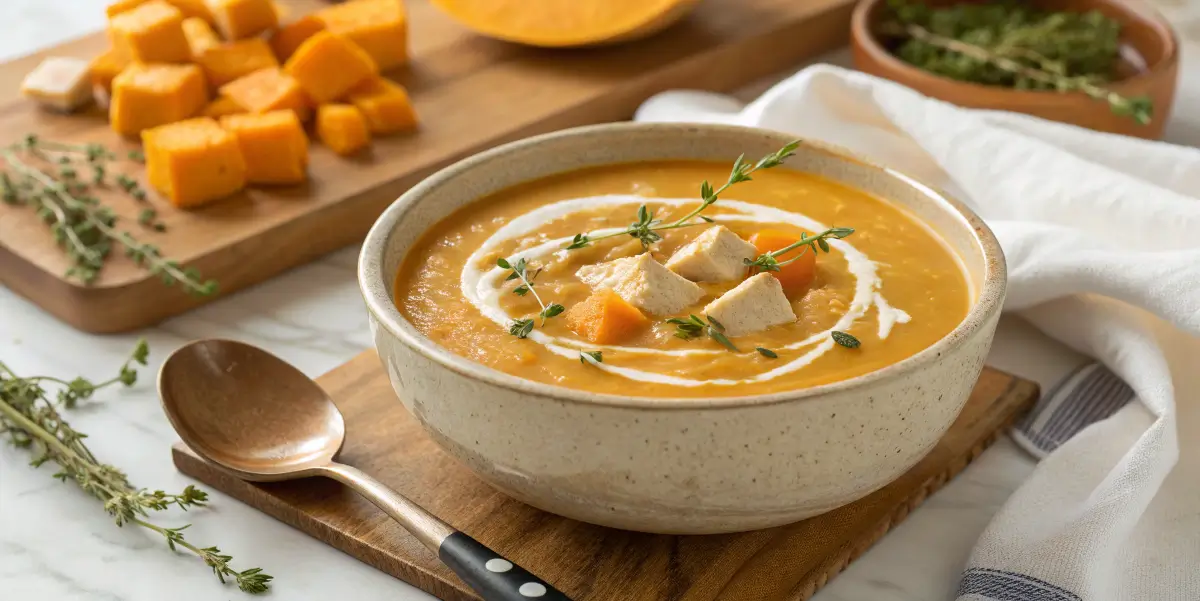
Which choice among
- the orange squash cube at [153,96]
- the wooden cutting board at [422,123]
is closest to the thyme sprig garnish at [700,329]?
the wooden cutting board at [422,123]

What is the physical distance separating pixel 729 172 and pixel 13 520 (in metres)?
1.17

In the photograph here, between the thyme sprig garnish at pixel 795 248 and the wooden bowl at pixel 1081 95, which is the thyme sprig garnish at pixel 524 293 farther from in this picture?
the wooden bowl at pixel 1081 95

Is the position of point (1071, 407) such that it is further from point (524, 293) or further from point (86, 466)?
point (86, 466)

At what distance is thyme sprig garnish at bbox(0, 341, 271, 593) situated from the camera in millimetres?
1582

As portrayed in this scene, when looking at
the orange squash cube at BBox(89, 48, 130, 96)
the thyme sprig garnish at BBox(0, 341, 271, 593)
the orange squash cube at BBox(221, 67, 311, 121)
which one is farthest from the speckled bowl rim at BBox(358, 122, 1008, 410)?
the orange squash cube at BBox(89, 48, 130, 96)

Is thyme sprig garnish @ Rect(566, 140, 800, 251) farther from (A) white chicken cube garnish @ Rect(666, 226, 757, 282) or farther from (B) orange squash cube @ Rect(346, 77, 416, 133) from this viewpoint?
(B) orange squash cube @ Rect(346, 77, 416, 133)

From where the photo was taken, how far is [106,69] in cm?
279

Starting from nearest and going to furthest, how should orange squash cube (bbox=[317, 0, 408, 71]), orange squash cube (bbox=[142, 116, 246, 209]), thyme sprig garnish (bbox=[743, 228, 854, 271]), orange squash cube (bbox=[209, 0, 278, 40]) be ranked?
thyme sprig garnish (bbox=[743, 228, 854, 271]) → orange squash cube (bbox=[142, 116, 246, 209]) → orange squash cube (bbox=[209, 0, 278, 40]) → orange squash cube (bbox=[317, 0, 408, 71])

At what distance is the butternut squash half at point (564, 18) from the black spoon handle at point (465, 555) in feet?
5.27

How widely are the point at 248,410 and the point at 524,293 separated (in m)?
0.45

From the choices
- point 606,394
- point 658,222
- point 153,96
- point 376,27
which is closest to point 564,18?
point 376,27

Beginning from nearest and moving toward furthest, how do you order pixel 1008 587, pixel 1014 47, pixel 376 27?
pixel 1008 587, pixel 1014 47, pixel 376 27

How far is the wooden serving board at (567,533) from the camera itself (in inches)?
59.4

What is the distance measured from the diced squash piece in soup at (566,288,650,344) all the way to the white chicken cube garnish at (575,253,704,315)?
0.07 feet
